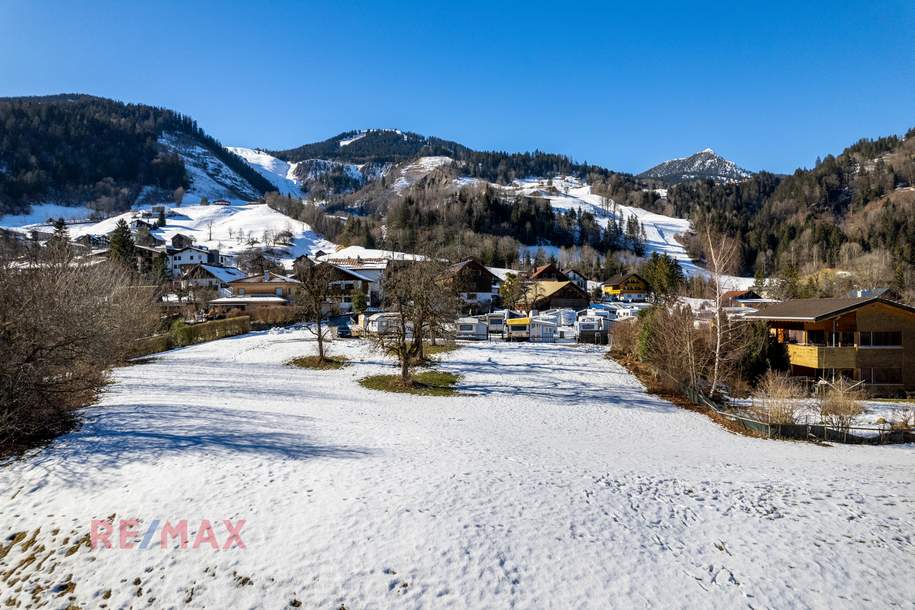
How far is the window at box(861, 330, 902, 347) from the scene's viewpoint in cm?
2458

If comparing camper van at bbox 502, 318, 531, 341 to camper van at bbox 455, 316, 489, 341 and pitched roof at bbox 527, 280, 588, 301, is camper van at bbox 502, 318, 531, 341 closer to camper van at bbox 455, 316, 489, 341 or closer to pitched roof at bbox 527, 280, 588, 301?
camper van at bbox 455, 316, 489, 341

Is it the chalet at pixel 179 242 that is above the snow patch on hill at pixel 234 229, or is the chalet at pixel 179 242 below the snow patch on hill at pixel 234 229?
below

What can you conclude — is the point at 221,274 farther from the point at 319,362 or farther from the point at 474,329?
the point at 319,362

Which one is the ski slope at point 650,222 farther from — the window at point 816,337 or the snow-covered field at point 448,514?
the snow-covered field at point 448,514

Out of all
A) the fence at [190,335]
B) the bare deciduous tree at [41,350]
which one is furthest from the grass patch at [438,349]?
the bare deciduous tree at [41,350]

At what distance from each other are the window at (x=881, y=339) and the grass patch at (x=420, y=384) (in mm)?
23258

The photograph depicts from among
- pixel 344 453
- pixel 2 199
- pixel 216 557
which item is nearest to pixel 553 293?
pixel 344 453

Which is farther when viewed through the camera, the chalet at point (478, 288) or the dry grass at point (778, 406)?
the chalet at point (478, 288)

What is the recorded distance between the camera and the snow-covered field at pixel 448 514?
5836 millimetres

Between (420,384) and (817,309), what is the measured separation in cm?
2394

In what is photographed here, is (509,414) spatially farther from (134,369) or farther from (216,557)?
(134,369)

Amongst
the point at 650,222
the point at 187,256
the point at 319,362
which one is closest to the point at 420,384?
the point at 319,362

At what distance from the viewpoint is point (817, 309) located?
84.5ft

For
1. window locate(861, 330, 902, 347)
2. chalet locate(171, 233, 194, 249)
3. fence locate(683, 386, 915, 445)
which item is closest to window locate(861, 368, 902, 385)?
window locate(861, 330, 902, 347)
